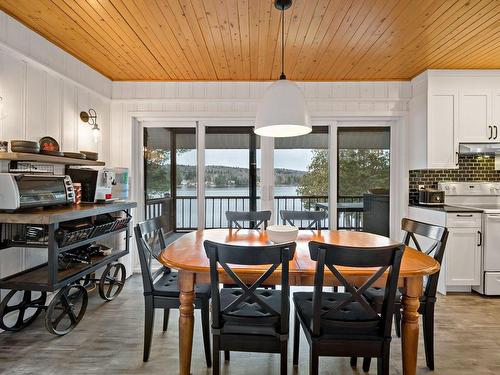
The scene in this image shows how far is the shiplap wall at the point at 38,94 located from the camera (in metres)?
2.49

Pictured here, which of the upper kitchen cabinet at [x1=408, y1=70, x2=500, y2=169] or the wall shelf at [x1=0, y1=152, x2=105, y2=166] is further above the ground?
the upper kitchen cabinet at [x1=408, y1=70, x2=500, y2=169]

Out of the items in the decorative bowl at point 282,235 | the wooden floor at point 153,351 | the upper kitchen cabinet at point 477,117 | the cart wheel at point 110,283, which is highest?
the upper kitchen cabinet at point 477,117

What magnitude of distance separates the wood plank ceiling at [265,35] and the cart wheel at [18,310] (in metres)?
2.29

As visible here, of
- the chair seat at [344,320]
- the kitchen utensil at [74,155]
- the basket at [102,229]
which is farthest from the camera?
the kitchen utensil at [74,155]

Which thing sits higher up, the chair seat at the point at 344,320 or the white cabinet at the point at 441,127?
the white cabinet at the point at 441,127

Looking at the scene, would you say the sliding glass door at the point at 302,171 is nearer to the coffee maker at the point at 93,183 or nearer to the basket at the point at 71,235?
the coffee maker at the point at 93,183

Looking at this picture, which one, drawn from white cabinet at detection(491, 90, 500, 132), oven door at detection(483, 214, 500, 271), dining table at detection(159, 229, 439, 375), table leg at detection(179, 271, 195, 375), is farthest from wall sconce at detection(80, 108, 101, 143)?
white cabinet at detection(491, 90, 500, 132)

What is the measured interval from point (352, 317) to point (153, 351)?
1475 millimetres

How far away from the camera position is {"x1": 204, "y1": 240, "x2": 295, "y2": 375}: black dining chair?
1.55 meters

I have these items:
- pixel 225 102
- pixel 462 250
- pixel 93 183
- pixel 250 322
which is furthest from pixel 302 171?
pixel 250 322

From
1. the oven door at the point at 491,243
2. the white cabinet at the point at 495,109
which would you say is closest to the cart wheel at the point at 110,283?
the oven door at the point at 491,243

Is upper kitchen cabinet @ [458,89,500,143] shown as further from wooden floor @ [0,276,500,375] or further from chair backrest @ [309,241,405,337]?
chair backrest @ [309,241,405,337]

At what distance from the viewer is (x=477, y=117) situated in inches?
145

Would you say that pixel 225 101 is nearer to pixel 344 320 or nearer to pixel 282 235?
pixel 282 235
